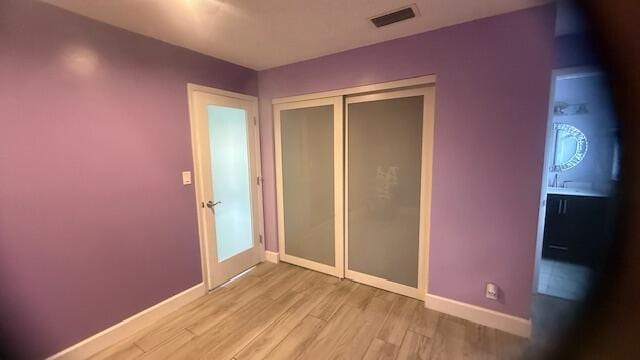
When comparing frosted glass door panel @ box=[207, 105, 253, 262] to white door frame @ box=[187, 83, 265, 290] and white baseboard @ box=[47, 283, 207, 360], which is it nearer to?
white door frame @ box=[187, 83, 265, 290]

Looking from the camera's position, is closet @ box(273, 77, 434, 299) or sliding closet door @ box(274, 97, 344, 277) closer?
closet @ box(273, 77, 434, 299)

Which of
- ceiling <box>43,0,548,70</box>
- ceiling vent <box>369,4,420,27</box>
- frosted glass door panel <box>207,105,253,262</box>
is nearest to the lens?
ceiling <box>43,0,548,70</box>

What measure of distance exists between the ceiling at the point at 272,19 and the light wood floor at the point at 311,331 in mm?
2087

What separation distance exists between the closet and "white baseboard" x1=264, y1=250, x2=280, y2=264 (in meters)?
0.13

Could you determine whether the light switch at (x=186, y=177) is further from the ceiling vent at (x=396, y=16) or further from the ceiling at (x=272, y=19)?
the ceiling vent at (x=396, y=16)

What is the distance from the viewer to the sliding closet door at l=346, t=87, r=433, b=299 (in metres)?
2.17

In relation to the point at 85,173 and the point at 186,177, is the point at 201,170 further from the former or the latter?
the point at 85,173

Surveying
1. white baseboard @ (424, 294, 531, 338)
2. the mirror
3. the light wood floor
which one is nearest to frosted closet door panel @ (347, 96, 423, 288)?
white baseboard @ (424, 294, 531, 338)

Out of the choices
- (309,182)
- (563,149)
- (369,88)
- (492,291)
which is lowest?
(492,291)

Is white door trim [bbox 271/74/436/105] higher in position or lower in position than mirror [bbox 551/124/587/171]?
higher

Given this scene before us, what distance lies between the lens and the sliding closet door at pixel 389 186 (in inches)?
85.4

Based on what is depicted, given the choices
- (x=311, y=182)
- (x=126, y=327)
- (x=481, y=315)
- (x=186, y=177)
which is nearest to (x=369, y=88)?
(x=311, y=182)

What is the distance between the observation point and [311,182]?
2775mm

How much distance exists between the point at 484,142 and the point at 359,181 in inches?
41.7
